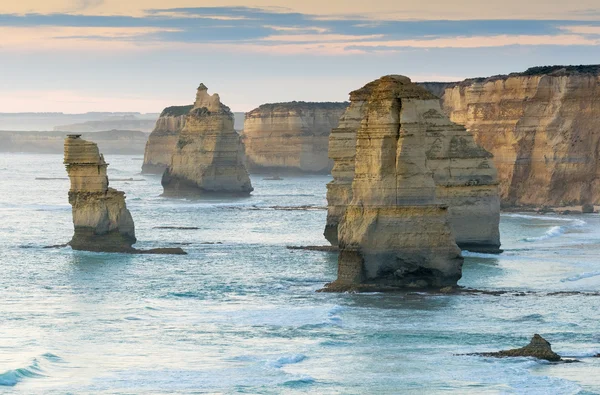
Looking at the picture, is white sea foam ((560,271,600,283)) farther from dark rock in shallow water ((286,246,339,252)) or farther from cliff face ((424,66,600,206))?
cliff face ((424,66,600,206))

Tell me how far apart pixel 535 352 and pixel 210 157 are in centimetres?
7197

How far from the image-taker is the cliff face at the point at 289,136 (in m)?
152

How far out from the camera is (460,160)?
4550 centimetres

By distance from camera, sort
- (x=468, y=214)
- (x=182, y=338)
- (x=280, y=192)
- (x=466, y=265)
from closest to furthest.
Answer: (x=182, y=338)
(x=466, y=265)
(x=468, y=214)
(x=280, y=192)

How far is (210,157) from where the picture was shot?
9644 centimetres

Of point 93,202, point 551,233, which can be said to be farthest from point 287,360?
point 551,233

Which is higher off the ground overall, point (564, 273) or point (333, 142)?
point (333, 142)

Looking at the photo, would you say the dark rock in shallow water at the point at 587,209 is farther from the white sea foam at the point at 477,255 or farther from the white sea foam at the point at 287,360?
the white sea foam at the point at 287,360

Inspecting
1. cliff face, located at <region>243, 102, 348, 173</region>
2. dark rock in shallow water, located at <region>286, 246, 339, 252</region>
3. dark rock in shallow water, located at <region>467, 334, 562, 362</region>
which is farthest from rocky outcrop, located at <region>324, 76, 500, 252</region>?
cliff face, located at <region>243, 102, 348, 173</region>

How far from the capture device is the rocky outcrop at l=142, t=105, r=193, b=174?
154 m

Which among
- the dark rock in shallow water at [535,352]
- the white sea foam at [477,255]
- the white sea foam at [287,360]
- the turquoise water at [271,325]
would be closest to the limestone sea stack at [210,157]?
the turquoise water at [271,325]

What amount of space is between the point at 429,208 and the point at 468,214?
37.2 feet

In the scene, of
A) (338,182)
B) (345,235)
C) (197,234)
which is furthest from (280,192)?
(345,235)

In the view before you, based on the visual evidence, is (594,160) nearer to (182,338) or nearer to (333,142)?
(333,142)
